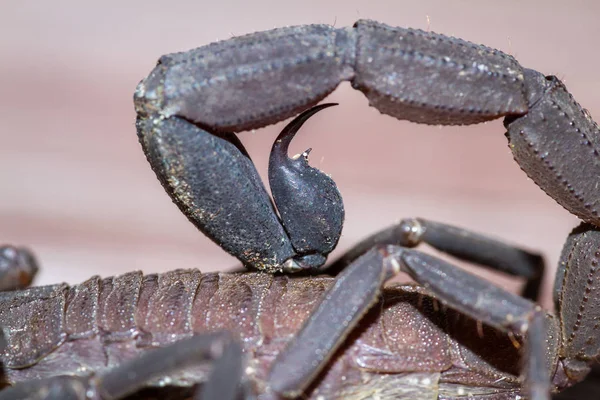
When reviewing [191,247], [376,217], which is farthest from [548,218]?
[191,247]

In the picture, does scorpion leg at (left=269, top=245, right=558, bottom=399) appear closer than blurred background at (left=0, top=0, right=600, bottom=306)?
Yes

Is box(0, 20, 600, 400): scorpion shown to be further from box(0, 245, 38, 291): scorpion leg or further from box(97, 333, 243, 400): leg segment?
box(0, 245, 38, 291): scorpion leg

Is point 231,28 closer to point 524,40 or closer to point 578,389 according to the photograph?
point 524,40

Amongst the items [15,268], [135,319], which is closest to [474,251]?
[135,319]

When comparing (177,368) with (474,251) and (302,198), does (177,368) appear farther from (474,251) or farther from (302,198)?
(474,251)

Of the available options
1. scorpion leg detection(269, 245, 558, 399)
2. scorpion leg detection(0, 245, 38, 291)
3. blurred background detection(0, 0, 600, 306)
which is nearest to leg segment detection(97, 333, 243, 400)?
scorpion leg detection(269, 245, 558, 399)

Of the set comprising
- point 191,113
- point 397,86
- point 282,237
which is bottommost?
point 282,237
